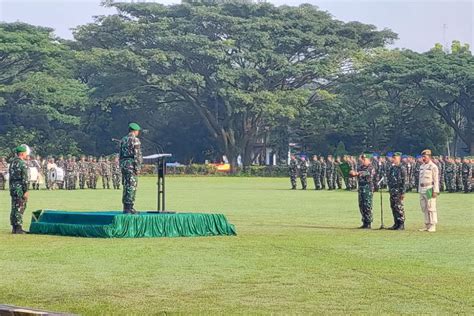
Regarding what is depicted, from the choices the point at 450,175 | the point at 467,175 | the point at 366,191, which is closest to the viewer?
the point at 366,191

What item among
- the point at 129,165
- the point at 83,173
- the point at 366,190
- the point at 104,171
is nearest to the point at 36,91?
the point at 83,173

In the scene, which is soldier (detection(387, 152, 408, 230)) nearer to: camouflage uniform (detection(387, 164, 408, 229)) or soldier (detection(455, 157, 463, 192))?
camouflage uniform (detection(387, 164, 408, 229))

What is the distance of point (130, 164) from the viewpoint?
21.8 meters

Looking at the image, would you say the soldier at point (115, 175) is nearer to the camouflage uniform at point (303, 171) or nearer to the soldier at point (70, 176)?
the soldier at point (70, 176)

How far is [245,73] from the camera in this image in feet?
243

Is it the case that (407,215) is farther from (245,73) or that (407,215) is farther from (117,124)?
(117,124)

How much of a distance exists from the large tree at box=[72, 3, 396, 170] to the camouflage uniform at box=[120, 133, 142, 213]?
50.7 m

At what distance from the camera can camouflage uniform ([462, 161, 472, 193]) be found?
45.4m

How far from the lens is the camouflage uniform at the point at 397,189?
22828 millimetres

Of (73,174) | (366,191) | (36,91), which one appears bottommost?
(366,191)

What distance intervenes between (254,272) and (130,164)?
7.29 metres

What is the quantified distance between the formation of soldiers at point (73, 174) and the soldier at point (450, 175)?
45.1ft

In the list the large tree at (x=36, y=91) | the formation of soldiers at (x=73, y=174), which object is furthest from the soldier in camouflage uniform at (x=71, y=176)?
the large tree at (x=36, y=91)

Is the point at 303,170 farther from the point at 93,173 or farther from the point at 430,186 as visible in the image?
the point at 430,186
